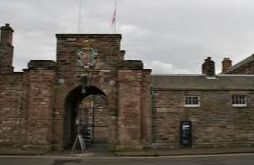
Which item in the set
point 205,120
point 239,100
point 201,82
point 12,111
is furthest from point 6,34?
point 239,100

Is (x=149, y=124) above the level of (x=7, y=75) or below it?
below

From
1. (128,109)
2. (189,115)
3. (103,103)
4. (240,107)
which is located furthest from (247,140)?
(103,103)

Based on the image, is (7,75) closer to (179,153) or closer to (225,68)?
(179,153)

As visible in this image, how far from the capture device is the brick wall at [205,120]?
28.8m

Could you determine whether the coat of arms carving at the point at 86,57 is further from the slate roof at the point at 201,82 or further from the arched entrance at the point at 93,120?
the arched entrance at the point at 93,120

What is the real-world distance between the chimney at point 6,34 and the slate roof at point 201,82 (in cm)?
1132

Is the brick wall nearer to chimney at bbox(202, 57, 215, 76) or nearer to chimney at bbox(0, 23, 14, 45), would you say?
chimney at bbox(202, 57, 215, 76)

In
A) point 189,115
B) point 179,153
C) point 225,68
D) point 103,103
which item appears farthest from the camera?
point 225,68

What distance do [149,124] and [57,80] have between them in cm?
710

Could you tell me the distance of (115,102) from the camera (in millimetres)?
27234

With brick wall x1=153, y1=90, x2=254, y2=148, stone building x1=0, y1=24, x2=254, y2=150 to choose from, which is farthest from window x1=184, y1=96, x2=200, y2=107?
brick wall x1=153, y1=90, x2=254, y2=148

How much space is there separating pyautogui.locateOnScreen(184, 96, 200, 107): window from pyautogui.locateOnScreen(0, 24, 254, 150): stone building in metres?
0.07

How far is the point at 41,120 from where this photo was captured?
26.4 m

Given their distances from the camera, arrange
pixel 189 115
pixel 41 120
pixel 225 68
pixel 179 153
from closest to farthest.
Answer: pixel 179 153, pixel 41 120, pixel 189 115, pixel 225 68
